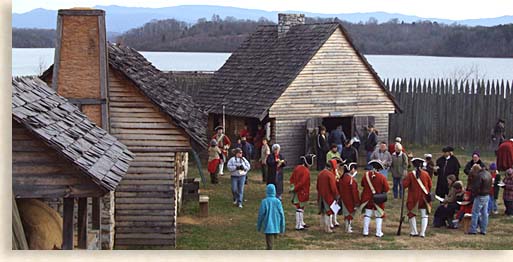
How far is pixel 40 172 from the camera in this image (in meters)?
10.7

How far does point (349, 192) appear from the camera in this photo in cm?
1936

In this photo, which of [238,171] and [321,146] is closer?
[238,171]

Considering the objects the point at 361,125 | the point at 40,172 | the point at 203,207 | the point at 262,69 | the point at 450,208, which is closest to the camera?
the point at 40,172

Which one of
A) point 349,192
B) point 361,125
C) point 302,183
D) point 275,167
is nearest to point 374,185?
point 349,192

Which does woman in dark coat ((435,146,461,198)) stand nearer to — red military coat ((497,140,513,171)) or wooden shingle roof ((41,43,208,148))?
red military coat ((497,140,513,171))

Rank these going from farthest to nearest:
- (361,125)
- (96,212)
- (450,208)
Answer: (361,125)
(450,208)
(96,212)

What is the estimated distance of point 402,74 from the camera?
122 ft

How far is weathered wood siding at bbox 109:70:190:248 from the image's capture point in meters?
19.0

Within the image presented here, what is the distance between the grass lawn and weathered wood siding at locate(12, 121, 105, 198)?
7.85m

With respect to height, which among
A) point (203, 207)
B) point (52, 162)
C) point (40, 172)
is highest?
point (52, 162)

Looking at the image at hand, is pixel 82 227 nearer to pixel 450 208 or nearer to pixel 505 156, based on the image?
pixel 450 208

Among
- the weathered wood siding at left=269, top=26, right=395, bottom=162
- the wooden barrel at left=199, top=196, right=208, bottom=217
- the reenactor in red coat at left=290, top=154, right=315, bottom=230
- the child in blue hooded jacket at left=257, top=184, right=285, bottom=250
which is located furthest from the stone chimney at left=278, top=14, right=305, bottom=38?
the child in blue hooded jacket at left=257, top=184, right=285, bottom=250

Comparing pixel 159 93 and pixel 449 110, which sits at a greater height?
pixel 159 93

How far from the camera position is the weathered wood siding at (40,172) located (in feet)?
34.8
